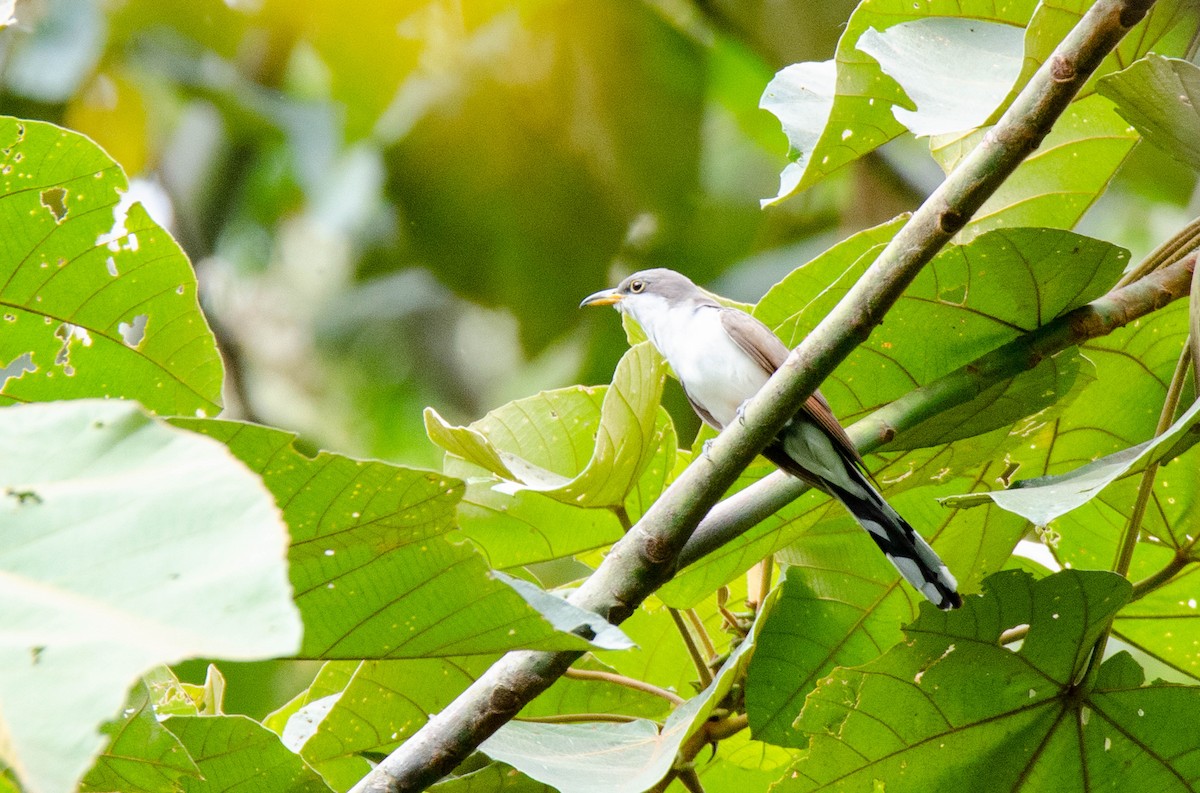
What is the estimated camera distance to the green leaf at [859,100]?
162cm

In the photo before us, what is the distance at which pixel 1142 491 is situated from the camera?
1.39m

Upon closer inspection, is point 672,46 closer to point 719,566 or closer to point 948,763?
point 719,566

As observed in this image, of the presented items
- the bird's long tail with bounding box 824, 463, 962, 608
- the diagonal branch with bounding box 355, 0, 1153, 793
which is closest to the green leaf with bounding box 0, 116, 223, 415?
the diagonal branch with bounding box 355, 0, 1153, 793

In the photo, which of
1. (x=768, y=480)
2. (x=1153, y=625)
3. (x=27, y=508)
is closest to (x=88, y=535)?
(x=27, y=508)

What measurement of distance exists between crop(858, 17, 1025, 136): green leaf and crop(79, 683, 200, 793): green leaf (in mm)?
1197

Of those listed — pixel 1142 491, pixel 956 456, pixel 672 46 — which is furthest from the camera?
pixel 672 46

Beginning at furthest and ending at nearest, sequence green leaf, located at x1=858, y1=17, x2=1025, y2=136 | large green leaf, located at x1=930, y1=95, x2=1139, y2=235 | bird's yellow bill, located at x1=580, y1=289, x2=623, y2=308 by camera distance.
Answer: bird's yellow bill, located at x1=580, y1=289, x2=623, y2=308, large green leaf, located at x1=930, y1=95, x2=1139, y2=235, green leaf, located at x1=858, y1=17, x2=1025, y2=136

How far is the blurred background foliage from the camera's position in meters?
3.91

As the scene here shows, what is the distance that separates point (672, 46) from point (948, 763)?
3104 millimetres

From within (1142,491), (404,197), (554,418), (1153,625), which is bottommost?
(404,197)

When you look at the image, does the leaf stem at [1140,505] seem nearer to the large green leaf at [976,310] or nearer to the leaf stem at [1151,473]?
the leaf stem at [1151,473]

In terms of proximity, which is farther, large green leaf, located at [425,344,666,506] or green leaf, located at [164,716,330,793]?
large green leaf, located at [425,344,666,506]

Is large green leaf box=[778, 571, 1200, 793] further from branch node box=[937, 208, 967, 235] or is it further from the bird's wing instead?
the bird's wing

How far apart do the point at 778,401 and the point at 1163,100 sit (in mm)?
672
